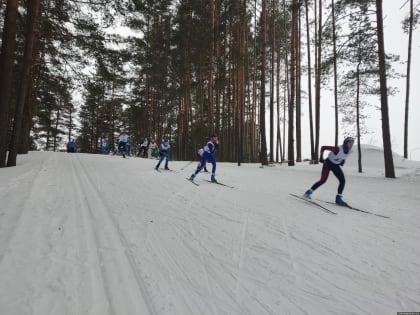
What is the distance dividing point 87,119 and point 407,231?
48693mm

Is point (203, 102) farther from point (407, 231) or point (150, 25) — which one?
point (407, 231)

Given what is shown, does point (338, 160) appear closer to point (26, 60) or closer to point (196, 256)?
point (196, 256)

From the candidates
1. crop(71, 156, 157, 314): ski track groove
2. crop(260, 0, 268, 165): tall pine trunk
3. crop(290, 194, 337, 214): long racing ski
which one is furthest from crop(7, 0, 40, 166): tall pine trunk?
crop(260, 0, 268, 165): tall pine trunk

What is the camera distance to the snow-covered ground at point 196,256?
2.26 meters

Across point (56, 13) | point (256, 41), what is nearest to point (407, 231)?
point (56, 13)

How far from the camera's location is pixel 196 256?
3172 millimetres

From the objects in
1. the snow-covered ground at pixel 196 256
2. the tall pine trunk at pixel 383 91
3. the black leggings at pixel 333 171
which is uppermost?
the tall pine trunk at pixel 383 91

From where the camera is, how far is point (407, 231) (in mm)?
4426

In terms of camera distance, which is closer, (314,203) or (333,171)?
(314,203)

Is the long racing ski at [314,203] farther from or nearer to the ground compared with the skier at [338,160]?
nearer to the ground

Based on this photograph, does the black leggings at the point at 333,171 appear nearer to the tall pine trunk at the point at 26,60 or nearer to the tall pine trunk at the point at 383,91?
the tall pine trunk at the point at 383,91

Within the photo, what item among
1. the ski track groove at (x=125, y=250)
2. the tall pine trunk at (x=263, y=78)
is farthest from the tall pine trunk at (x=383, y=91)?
the ski track groove at (x=125, y=250)

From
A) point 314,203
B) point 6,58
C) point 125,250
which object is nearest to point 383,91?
point 314,203

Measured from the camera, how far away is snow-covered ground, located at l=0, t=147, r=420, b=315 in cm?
226
